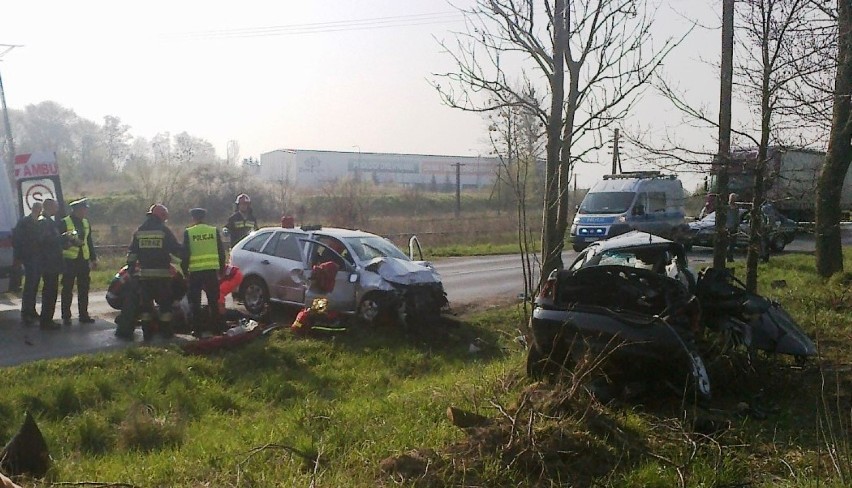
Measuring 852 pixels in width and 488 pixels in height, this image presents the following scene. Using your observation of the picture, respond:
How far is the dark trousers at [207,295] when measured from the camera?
1022 centimetres

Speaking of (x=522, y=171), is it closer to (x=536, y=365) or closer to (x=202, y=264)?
(x=536, y=365)

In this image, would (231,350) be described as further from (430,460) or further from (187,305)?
(430,460)

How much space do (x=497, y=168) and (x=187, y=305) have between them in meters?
5.06

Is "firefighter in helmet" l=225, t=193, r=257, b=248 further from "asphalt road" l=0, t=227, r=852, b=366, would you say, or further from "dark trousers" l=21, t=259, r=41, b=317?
"dark trousers" l=21, t=259, r=41, b=317


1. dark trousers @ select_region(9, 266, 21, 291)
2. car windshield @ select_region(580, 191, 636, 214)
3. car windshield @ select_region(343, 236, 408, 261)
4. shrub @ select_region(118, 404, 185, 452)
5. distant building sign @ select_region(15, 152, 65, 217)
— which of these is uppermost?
distant building sign @ select_region(15, 152, 65, 217)

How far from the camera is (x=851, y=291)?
11.7 meters

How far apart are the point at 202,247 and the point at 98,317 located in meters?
2.77

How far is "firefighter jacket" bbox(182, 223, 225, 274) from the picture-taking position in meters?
10.1

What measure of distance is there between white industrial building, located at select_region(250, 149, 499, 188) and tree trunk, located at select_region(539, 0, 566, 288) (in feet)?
172

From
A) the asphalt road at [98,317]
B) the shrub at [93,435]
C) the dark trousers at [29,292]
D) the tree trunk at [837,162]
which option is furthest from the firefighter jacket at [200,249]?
the tree trunk at [837,162]

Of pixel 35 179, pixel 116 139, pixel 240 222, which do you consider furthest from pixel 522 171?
pixel 116 139

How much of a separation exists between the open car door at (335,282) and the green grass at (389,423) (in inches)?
54.2

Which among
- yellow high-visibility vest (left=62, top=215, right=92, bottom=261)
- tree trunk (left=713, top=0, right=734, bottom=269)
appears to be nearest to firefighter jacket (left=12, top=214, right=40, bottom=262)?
yellow high-visibility vest (left=62, top=215, right=92, bottom=261)

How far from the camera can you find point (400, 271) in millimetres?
10859
